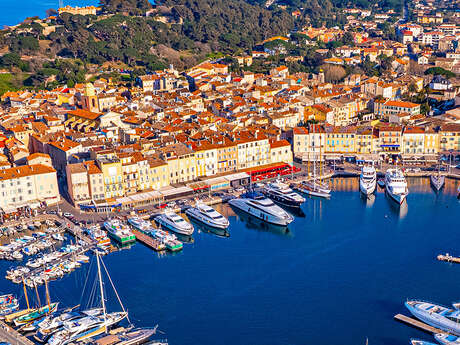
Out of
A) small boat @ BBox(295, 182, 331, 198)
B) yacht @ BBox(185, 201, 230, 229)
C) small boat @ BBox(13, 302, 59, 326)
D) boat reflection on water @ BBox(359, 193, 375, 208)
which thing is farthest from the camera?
small boat @ BBox(295, 182, 331, 198)

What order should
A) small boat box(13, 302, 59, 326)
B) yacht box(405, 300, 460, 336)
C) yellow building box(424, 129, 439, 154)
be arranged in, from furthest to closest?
1. yellow building box(424, 129, 439, 154)
2. small boat box(13, 302, 59, 326)
3. yacht box(405, 300, 460, 336)

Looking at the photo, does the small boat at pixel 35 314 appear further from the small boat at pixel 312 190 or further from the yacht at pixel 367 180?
the yacht at pixel 367 180

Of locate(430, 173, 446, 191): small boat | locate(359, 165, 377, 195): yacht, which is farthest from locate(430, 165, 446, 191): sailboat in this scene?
locate(359, 165, 377, 195): yacht

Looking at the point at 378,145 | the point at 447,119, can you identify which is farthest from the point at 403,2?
the point at 378,145

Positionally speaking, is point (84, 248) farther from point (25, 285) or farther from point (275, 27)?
point (275, 27)

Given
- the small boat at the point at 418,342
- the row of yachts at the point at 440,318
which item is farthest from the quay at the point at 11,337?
the row of yachts at the point at 440,318

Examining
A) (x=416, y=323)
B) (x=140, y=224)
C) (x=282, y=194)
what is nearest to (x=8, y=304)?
(x=140, y=224)

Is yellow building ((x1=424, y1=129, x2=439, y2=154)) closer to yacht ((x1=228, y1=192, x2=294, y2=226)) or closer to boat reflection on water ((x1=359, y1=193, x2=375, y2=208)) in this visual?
boat reflection on water ((x1=359, y1=193, x2=375, y2=208))
